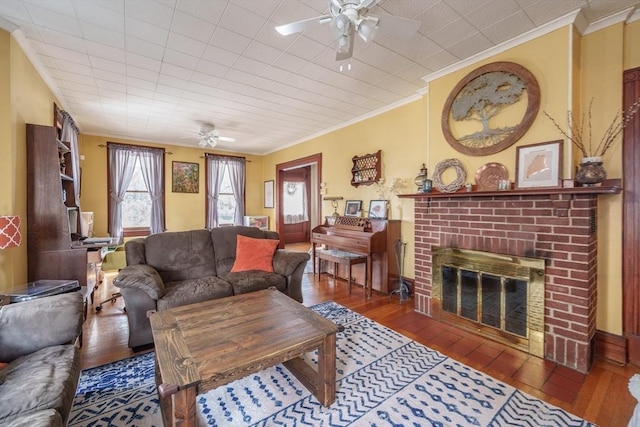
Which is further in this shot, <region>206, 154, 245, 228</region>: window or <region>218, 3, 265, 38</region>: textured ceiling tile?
<region>206, 154, 245, 228</region>: window

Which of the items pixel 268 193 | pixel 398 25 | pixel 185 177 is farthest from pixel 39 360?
pixel 268 193

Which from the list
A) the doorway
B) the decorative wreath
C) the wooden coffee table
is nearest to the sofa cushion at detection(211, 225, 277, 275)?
the wooden coffee table

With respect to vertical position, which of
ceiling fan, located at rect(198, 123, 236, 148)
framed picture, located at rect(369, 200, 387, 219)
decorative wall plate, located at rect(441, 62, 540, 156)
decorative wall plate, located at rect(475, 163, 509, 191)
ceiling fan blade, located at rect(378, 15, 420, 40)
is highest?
ceiling fan, located at rect(198, 123, 236, 148)

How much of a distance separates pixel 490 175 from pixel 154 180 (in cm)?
613

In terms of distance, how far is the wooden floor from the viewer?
1.69 m

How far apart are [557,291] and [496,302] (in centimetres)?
47

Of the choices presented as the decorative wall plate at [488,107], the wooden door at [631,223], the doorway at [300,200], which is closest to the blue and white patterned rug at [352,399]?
the wooden door at [631,223]

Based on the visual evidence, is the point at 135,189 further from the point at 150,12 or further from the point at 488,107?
the point at 488,107

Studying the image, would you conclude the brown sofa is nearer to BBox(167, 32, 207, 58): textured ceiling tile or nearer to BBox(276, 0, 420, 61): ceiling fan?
BBox(167, 32, 207, 58): textured ceiling tile

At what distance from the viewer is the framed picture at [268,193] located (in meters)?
6.96

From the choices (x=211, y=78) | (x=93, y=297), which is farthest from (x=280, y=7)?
(x=93, y=297)

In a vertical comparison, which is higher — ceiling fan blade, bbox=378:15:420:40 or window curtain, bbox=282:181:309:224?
ceiling fan blade, bbox=378:15:420:40

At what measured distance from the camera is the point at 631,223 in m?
2.05

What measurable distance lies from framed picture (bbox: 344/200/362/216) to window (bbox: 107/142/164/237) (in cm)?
414
